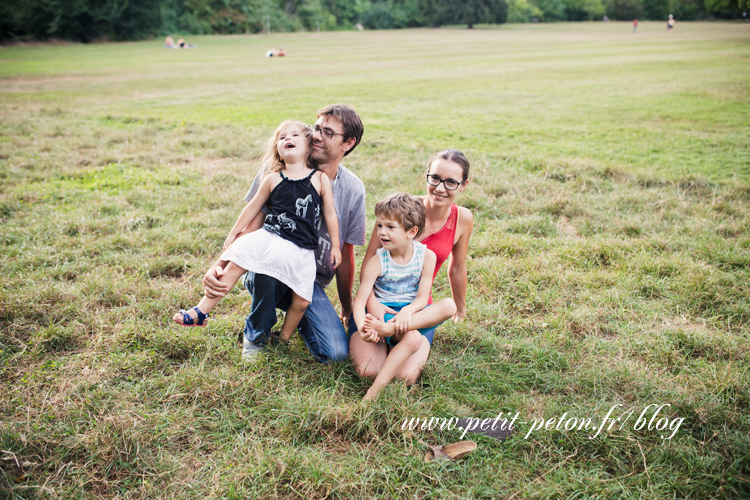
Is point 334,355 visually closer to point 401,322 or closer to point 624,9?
point 401,322

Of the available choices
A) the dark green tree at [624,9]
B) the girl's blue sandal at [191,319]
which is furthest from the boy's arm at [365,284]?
the dark green tree at [624,9]

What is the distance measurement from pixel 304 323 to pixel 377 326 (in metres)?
0.68

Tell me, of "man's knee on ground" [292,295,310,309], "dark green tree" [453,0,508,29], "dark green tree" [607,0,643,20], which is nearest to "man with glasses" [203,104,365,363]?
"man's knee on ground" [292,295,310,309]

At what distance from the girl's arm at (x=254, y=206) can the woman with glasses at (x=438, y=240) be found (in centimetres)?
75

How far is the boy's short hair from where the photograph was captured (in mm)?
2938

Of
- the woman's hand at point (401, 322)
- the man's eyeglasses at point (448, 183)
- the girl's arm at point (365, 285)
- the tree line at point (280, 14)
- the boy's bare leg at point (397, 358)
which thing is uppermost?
the tree line at point (280, 14)

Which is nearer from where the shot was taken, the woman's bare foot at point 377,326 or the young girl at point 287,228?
the woman's bare foot at point 377,326

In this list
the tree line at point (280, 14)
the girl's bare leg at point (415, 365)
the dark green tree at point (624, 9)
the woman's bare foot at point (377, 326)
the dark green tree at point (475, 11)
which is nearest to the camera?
the woman's bare foot at point (377, 326)

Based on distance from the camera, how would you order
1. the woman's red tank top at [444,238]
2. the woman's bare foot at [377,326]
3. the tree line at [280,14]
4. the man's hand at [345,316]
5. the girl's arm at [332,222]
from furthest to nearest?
1. the tree line at [280,14]
2. the man's hand at [345,316]
3. the woman's red tank top at [444,238]
4. the girl's arm at [332,222]
5. the woman's bare foot at [377,326]

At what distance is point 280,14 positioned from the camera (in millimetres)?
62375

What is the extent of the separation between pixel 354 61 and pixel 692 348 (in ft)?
83.9

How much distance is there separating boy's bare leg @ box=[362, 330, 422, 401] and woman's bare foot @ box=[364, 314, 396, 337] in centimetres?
10

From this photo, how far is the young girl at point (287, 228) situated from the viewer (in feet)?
9.98

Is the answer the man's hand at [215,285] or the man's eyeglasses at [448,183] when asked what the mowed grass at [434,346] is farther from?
the man's eyeglasses at [448,183]
